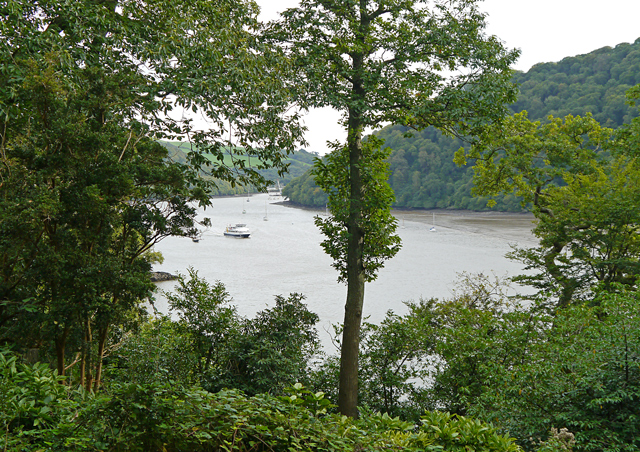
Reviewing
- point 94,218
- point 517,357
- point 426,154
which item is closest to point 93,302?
point 94,218

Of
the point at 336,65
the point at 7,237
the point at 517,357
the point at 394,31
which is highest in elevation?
the point at 394,31

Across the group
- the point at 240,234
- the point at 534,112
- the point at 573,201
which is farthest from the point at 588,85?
the point at 573,201

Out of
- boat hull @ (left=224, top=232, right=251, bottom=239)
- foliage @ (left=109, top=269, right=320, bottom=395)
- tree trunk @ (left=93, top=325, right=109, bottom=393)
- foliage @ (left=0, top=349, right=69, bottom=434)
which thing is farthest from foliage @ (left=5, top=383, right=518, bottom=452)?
boat hull @ (left=224, top=232, right=251, bottom=239)

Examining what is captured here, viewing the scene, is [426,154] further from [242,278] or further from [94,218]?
[94,218]

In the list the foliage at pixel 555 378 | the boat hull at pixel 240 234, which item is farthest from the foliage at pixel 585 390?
the boat hull at pixel 240 234

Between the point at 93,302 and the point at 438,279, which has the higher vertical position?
the point at 93,302

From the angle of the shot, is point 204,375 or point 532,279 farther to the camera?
point 532,279

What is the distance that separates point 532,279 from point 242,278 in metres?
→ 25.1

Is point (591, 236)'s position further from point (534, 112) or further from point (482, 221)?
point (534, 112)

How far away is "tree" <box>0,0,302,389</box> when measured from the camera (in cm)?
436

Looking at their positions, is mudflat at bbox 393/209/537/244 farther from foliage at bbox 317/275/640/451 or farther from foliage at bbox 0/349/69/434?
foliage at bbox 0/349/69/434

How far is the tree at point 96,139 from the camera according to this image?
4.36 m

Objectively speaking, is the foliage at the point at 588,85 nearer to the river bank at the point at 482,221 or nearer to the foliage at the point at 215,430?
the river bank at the point at 482,221

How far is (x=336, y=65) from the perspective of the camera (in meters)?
8.27
